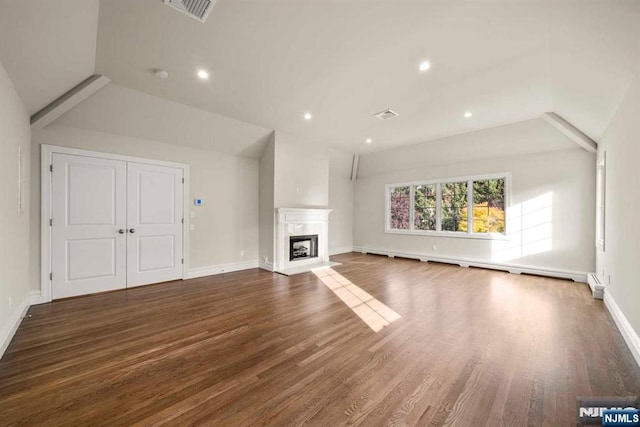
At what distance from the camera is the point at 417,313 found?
132 inches

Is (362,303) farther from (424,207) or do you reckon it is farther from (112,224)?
(424,207)

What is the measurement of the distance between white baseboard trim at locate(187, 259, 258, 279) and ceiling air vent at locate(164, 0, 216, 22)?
Answer: 429cm

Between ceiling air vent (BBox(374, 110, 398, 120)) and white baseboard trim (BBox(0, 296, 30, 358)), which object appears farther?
ceiling air vent (BBox(374, 110, 398, 120))

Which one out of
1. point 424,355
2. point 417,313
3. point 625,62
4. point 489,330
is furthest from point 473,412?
point 625,62

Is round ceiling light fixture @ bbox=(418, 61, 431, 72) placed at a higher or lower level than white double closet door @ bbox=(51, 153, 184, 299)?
higher

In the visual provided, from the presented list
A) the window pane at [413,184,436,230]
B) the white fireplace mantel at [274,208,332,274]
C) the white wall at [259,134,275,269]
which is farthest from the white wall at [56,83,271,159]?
the window pane at [413,184,436,230]

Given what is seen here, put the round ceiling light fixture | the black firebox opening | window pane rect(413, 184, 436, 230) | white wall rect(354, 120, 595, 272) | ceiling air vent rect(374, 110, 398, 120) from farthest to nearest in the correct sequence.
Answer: window pane rect(413, 184, 436, 230) < the black firebox opening < white wall rect(354, 120, 595, 272) < ceiling air vent rect(374, 110, 398, 120) < the round ceiling light fixture

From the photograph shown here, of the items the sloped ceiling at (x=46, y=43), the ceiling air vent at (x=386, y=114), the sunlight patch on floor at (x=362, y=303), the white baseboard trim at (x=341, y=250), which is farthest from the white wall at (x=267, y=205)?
the sloped ceiling at (x=46, y=43)

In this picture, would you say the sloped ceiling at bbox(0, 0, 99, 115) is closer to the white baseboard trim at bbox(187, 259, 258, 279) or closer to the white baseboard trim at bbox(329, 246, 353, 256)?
the white baseboard trim at bbox(187, 259, 258, 279)

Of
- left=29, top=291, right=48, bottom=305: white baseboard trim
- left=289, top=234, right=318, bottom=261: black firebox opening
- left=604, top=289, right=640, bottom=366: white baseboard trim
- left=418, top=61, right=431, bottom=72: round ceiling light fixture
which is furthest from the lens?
left=289, top=234, right=318, bottom=261: black firebox opening

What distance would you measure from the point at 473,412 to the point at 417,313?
5.60 feet

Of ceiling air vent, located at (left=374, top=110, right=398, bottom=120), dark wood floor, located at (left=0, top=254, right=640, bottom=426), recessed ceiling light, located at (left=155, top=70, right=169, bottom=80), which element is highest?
ceiling air vent, located at (left=374, top=110, right=398, bottom=120)

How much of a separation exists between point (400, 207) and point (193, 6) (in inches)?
266

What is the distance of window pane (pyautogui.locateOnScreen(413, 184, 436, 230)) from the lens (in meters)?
7.09
